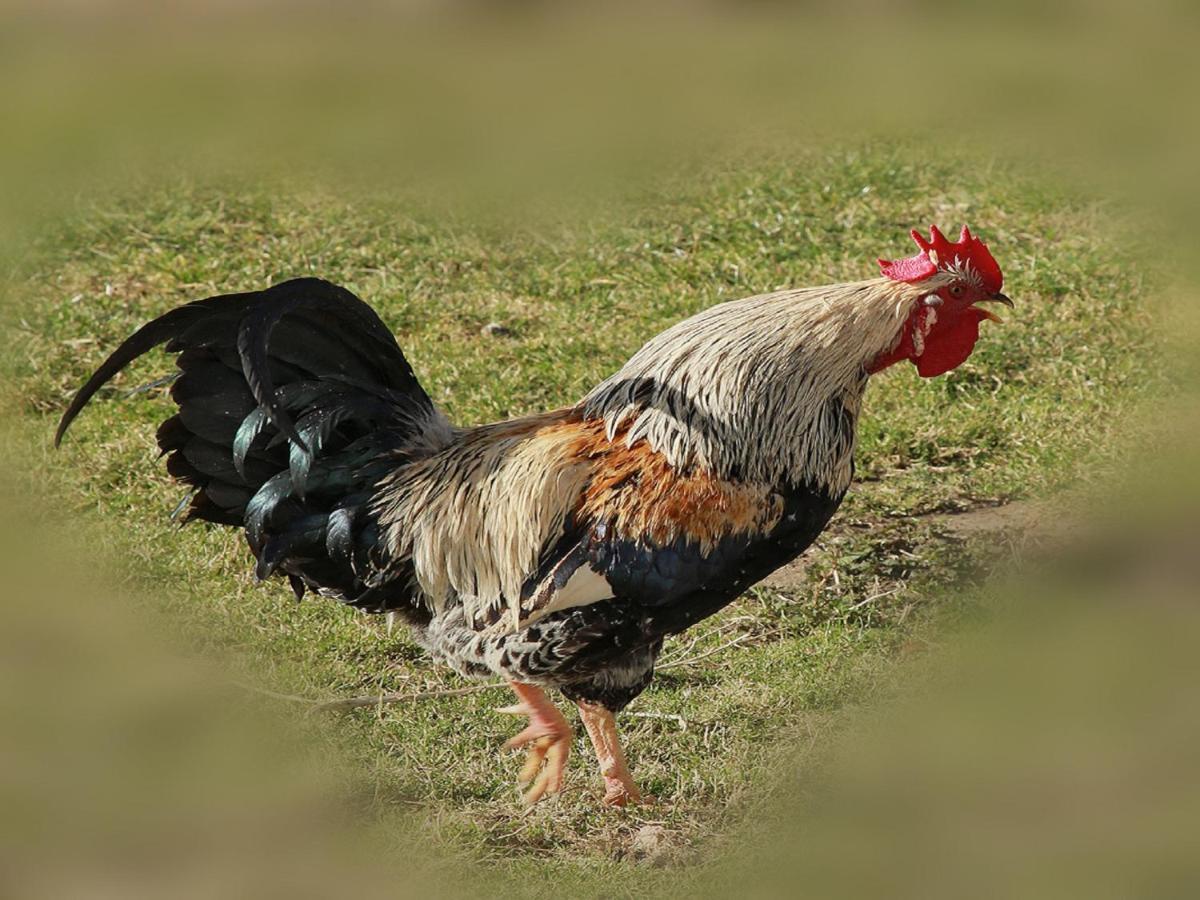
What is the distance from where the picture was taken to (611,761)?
160 inches

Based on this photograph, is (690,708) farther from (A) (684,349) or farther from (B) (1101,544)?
(B) (1101,544)

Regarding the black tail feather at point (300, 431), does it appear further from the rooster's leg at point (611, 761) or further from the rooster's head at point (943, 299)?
the rooster's head at point (943, 299)

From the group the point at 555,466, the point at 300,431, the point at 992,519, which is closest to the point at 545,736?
the point at 555,466

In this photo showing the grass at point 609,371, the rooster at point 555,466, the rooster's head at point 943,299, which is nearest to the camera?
the rooster at point 555,466

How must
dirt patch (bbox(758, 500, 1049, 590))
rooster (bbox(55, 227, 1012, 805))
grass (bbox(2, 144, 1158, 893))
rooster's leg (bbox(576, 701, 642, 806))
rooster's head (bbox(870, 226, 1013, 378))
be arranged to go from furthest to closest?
dirt patch (bbox(758, 500, 1049, 590))
grass (bbox(2, 144, 1158, 893))
rooster's leg (bbox(576, 701, 642, 806))
rooster's head (bbox(870, 226, 1013, 378))
rooster (bbox(55, 227, 1012, 805))

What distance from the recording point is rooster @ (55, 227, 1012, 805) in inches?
143

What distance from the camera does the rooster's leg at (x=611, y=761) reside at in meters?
4.02

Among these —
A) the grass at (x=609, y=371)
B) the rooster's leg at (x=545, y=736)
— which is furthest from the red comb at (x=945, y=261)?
the rooster's leg at (x=545, y=736)

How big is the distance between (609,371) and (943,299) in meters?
2.15

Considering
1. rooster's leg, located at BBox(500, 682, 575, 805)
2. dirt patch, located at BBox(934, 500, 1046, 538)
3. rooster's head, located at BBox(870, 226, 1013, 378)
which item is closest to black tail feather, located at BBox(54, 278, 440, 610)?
rooster's leg, located at BBox(500, 682, 575, 805)

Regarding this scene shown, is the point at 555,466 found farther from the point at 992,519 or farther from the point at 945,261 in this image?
the point at 992,519

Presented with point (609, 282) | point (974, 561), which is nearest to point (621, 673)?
point (974, 561)

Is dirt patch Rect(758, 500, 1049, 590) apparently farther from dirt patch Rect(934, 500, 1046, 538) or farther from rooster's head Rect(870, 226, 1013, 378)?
rooster's head Rect(870, 226, 1013, 378)

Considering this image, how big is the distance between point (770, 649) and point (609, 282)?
7.27 feet
